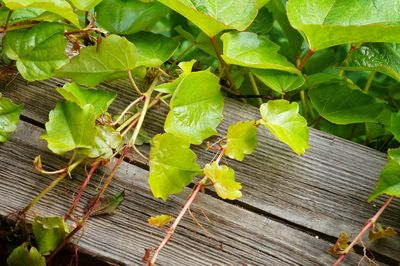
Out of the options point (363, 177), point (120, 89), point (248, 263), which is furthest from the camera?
point (120, 89)

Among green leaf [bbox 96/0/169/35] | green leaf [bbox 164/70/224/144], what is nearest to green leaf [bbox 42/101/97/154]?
green leaf [bbox 164/70/224/144]

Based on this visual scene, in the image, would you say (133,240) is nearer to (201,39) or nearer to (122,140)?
(122,140)

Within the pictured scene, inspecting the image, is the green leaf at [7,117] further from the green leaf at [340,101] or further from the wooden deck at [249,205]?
the green leaf at [340,101]

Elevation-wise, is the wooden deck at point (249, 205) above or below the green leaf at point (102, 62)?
below

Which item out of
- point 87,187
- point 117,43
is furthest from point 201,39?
point 87,187

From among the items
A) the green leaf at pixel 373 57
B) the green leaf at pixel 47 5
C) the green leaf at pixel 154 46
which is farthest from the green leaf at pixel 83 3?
the green leaf at pixel 373 57

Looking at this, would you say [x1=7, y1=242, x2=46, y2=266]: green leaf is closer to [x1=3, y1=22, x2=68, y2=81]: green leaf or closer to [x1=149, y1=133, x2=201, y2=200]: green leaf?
[x1=149, y1=133, x2=201, y2=200]: green leaf
